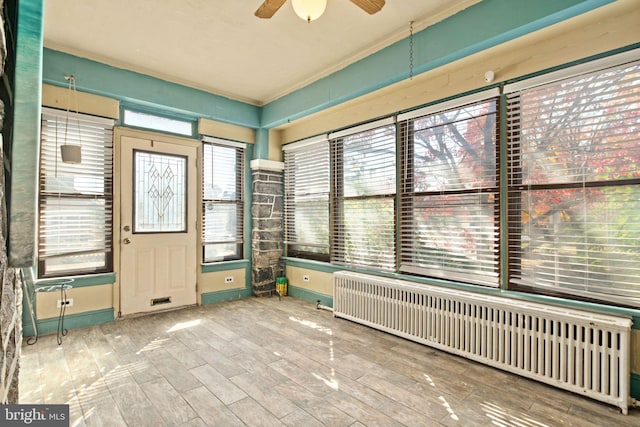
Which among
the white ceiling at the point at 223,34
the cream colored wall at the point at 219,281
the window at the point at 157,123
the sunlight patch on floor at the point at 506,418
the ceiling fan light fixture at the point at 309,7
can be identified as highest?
the white ceiling at the point at 223,34

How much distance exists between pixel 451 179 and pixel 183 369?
2.95 metres

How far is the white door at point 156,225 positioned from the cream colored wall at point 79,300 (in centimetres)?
17

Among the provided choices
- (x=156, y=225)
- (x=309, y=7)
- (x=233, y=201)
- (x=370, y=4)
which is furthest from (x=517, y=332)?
(x=156, y=225)

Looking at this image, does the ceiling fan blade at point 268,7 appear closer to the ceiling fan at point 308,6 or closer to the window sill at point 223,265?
the ceiling fan at point 308,6

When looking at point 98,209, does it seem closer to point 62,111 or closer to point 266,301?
point 62,111

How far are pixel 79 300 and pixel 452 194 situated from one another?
4.18 m

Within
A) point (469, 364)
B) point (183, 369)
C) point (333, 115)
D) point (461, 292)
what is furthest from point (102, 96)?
point (469, 364)

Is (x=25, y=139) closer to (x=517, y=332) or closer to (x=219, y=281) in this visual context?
(x=517, y=332)

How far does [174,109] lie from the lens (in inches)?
168

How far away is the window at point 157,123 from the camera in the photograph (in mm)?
4051

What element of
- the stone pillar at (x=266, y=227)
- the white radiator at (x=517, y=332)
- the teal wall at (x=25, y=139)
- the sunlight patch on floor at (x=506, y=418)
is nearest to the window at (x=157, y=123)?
the stone pillar at (x=266, y=227)

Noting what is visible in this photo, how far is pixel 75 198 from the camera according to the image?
3613 mm

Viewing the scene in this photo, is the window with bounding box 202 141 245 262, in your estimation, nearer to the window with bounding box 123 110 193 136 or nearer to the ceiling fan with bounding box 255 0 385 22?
the window with bounding box 123 110 193 136

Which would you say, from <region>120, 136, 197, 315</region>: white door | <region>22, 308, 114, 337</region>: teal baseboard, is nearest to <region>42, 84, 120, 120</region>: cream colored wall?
<region>120, 136, 197, 315</region>: white door
